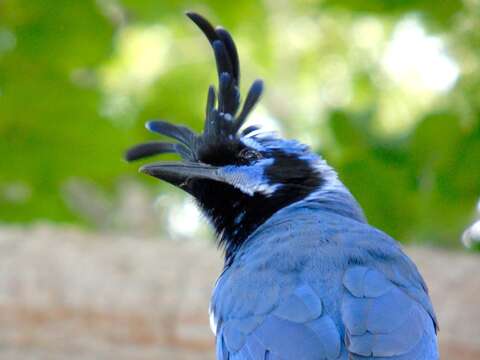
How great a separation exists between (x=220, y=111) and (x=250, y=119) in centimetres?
121

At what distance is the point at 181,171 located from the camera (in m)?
4.15

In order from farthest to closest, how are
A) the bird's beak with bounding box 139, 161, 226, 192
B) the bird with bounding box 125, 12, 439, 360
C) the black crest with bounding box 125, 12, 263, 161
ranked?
Answer: the black crest with bounding box 125, 12, 263, 161
the bird's beak with bounding box 139, 161, 226, 192
the bird with bounding box 125, 12, 439, 360

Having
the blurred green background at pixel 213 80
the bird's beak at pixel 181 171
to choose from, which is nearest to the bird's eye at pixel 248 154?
the bird's beak at pixel 181 171

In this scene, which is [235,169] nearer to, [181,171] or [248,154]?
[248,154]

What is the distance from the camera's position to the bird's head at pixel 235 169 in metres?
4.21

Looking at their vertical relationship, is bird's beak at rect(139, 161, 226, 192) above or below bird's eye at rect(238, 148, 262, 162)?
below

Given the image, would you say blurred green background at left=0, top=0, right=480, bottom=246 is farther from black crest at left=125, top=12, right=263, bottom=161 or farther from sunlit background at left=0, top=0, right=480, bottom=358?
black crest at left=125, top=12, right=263, bottom=161

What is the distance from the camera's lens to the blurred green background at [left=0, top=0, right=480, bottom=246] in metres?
5.38

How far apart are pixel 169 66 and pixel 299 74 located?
5.09 ft

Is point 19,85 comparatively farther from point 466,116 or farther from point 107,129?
point 466,116

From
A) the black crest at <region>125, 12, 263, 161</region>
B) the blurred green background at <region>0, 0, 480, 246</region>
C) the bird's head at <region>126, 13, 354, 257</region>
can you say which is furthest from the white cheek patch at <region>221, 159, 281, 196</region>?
the blurred green background at <region>0, 0, 480, 246</region>

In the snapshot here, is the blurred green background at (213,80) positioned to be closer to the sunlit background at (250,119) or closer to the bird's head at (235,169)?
the sunlit background at (250,119)

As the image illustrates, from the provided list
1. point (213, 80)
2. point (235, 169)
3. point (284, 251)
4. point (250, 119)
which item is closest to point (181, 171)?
point (235, 169)

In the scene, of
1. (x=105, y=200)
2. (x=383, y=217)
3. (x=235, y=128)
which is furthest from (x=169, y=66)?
(x=235, y=128)
